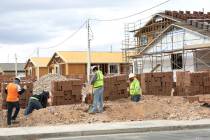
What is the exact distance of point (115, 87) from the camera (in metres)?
23.0

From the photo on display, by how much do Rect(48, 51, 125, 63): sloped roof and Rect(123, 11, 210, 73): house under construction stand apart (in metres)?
11.9

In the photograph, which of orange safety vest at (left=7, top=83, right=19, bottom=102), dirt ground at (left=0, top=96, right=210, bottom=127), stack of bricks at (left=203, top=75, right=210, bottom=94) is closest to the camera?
orange safety vest at (left=7, top=83, right=19, bottom=102)

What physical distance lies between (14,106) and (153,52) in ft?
82.4

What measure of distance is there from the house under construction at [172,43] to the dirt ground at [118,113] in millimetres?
15257

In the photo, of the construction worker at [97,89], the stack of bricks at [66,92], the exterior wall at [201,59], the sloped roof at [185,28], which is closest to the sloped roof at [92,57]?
the sloped roof at [185,28]

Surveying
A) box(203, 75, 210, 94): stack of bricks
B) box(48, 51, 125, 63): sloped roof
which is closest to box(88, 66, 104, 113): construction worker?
box(203, 75, 210, 94): stack of bricks

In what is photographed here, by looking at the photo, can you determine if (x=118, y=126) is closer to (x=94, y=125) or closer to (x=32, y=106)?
(x=94, y=125)

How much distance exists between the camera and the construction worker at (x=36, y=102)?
18.4m

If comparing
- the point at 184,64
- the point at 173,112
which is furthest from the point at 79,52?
the point at 173,112

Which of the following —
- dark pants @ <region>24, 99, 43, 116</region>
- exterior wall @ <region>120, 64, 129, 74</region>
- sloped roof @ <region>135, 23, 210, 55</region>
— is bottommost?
dark pants @ <region>24, 99, 43, 116</region>

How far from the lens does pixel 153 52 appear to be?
41312mm

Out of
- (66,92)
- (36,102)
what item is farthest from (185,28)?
(36,102)

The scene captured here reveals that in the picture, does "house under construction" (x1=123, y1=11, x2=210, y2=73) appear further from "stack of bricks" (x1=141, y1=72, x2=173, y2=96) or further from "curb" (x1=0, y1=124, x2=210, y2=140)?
"curb" (x1=0, y1=124, x2=210, y2=140)

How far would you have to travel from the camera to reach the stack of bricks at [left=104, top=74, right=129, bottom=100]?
894 inches
